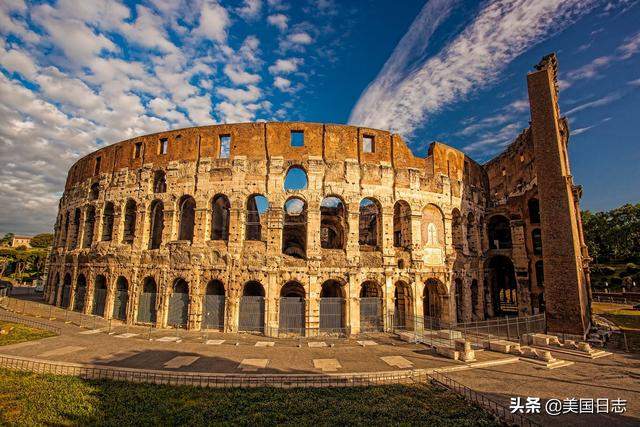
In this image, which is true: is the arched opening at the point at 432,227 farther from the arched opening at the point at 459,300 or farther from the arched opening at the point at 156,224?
the arched opening at the point at 156,224

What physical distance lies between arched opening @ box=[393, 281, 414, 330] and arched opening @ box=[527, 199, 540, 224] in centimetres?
1301

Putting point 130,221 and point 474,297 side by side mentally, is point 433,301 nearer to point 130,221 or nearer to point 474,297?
point 474,297

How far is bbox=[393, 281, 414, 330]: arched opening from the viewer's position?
2044 cm

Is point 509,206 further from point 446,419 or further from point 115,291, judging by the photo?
point 115,291

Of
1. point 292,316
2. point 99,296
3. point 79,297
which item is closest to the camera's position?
point 292,316

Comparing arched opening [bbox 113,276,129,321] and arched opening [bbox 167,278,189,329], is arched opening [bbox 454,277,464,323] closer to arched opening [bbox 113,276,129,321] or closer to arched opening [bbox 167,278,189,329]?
arched opening [bbox 167,278,189,329]

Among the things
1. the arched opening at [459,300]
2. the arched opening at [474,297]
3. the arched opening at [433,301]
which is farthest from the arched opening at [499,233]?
the arched opening at [433,301]

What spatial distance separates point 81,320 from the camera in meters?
20.8

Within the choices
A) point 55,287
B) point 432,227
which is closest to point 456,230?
point 432,227

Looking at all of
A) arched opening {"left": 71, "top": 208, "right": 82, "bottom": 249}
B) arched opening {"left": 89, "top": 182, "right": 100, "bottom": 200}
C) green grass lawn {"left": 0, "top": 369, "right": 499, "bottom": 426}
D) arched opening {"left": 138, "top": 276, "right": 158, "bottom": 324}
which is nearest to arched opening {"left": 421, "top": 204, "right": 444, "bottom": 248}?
green grass lawn {"left": 0, "top": 369, "right": 499, "bottom": 426}

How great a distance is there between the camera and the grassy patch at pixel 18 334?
1525 centimetres

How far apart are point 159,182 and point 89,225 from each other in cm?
914

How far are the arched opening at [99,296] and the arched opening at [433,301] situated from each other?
2325 cm

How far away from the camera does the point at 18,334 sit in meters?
16.4
